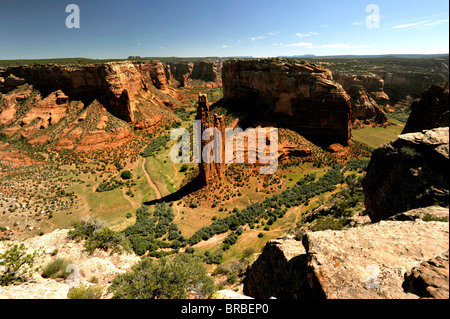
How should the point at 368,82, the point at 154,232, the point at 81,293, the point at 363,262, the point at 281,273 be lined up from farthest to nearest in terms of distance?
the point at 368,82 < the point at 154,232 < the point at 81,293 < the point at 281,273 < the point at 363,262

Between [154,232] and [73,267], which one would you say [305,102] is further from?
[73,267]

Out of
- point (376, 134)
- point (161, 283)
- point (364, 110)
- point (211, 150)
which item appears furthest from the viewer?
point (364, 110)

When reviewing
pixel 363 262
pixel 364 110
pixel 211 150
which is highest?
pixel 364 110

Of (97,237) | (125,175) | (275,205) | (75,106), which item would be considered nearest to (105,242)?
(97,237)

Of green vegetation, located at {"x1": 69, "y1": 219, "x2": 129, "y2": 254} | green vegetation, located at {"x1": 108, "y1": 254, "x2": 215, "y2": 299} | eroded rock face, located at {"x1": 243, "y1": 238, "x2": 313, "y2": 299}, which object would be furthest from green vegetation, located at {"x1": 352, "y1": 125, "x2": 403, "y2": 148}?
green vegetation, located at {"x1": 69, "y1": 219, "x2": 129, "y2": 254}

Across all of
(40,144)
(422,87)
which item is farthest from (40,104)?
(422,87)
